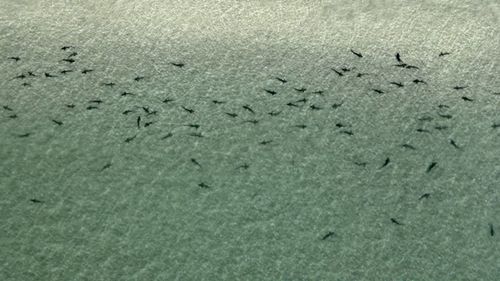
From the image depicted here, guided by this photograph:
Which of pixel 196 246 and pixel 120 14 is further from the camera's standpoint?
pixel 120 14

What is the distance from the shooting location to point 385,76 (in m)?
1.36

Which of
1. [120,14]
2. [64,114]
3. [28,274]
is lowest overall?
[28,274]

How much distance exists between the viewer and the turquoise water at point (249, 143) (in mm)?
1072

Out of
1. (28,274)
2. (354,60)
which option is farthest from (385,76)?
(28,274)

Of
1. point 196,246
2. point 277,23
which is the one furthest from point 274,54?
point 196,246

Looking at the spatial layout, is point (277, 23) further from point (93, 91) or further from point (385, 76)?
point (93, 91)

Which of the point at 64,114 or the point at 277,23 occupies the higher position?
the point at 277,23

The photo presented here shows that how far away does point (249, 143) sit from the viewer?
1.23m

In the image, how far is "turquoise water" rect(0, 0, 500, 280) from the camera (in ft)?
3.52

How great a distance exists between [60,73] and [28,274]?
0.48 meters

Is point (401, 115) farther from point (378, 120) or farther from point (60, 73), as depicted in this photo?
point (60, 73)

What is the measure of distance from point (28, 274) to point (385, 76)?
0.79 metres

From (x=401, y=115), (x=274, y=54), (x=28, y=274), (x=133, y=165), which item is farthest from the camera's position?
(x=274, y=54)

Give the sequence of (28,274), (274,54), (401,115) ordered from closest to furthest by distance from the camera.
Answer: (28,274) < (401,115) < (274,54)
